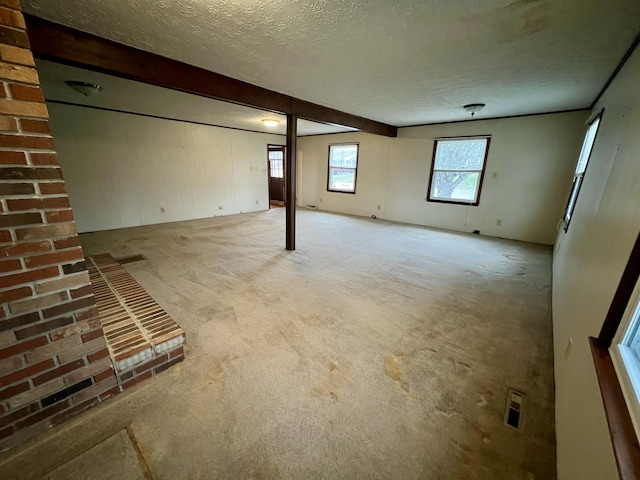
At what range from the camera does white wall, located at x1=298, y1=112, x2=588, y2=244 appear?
456cm

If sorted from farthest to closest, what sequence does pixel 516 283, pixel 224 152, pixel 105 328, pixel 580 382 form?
pixel 224 152, pixel 516 283, pixel 105 328, pixel 580 382

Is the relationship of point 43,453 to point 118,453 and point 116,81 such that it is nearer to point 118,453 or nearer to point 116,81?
point 118,453

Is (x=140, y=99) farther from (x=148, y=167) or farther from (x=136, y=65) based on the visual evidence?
(x=136, y=65)

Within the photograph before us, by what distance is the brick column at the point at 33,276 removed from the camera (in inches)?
41.0

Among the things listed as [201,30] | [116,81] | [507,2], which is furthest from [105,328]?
[507,2]

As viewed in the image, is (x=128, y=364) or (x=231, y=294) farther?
(x=231, y=294)

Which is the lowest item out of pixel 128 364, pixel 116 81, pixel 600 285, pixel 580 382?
pixel 128 364

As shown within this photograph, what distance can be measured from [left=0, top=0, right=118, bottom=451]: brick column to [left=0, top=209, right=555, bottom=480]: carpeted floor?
0.20 meters

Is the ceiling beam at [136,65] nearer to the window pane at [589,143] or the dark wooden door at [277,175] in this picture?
the window pane at [589,143]

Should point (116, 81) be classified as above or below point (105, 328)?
above

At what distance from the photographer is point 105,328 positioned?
1.74 metres

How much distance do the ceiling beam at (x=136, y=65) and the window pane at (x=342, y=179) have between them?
13.0 feet

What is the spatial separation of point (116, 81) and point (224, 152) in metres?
3.61

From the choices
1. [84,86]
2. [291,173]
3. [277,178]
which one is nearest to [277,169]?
[277,178]
